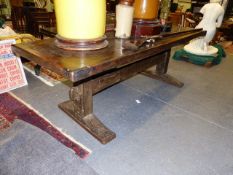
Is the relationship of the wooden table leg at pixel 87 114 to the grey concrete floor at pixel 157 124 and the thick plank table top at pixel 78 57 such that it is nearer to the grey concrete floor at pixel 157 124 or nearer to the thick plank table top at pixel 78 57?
the grey concrete floor at pixel 157 124

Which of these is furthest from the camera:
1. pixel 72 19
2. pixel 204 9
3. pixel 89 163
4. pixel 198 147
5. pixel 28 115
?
pixel 204 9

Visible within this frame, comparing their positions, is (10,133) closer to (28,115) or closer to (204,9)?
(28,115)

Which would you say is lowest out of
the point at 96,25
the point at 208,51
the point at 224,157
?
the point at 224,157

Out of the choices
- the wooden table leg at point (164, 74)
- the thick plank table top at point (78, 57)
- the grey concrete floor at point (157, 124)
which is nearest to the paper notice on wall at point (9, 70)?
the grey concrete floor at point (157, 124)

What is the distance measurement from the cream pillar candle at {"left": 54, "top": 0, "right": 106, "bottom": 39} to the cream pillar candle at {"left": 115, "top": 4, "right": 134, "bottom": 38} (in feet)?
0.55

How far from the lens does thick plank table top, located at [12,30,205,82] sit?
69cm

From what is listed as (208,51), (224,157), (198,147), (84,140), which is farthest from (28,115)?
(208,51)

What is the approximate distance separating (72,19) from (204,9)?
2137 mm

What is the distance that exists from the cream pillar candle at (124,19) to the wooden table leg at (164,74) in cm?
88

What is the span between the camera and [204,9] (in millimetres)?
2383

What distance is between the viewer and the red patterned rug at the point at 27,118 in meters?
1.10

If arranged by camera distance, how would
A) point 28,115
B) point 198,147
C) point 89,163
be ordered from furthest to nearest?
point 28,115 < point 198,147 < point 89,163

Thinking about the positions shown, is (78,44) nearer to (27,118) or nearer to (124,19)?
(124,19)

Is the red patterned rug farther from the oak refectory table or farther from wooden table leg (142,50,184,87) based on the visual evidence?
wooden table leg (142,50,184,87)
